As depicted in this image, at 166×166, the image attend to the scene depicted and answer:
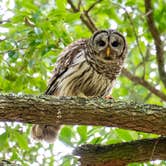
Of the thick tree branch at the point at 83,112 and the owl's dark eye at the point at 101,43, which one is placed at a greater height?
the owl's dark eye at the point at 101,43

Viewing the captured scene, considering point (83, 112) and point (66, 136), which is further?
point (66, 136)

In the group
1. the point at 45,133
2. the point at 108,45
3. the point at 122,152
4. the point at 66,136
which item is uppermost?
the point at 108,45

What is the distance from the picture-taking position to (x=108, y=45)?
15.3 feet

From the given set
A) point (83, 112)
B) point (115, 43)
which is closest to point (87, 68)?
point (115, 43)

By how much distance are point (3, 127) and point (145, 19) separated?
2668 millimetres

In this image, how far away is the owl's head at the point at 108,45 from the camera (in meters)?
4.63

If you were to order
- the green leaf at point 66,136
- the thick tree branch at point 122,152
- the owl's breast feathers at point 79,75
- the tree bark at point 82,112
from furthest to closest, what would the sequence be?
the owl's breast feathers at point 79,75 → the green leaf at point 66,136 → the thick tree branch at point 122,152 → the tree bark at point 82,112

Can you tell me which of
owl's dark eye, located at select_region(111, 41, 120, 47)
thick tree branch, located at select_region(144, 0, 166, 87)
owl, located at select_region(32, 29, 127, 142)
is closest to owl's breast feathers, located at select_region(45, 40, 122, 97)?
owl, located at select_region(32, 29, 127, 142)

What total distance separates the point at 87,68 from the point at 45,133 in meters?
0.73

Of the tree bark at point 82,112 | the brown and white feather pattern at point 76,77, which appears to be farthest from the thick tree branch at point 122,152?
the brown and white feather pattern at point 76,77

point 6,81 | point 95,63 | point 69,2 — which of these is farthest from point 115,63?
point 69,2

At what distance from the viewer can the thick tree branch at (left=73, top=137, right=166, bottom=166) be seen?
3.51 m

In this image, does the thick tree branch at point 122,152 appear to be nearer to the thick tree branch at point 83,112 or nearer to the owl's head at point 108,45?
the thick tree branch at point 83,112

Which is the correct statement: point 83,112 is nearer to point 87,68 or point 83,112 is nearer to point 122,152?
point 122,152
